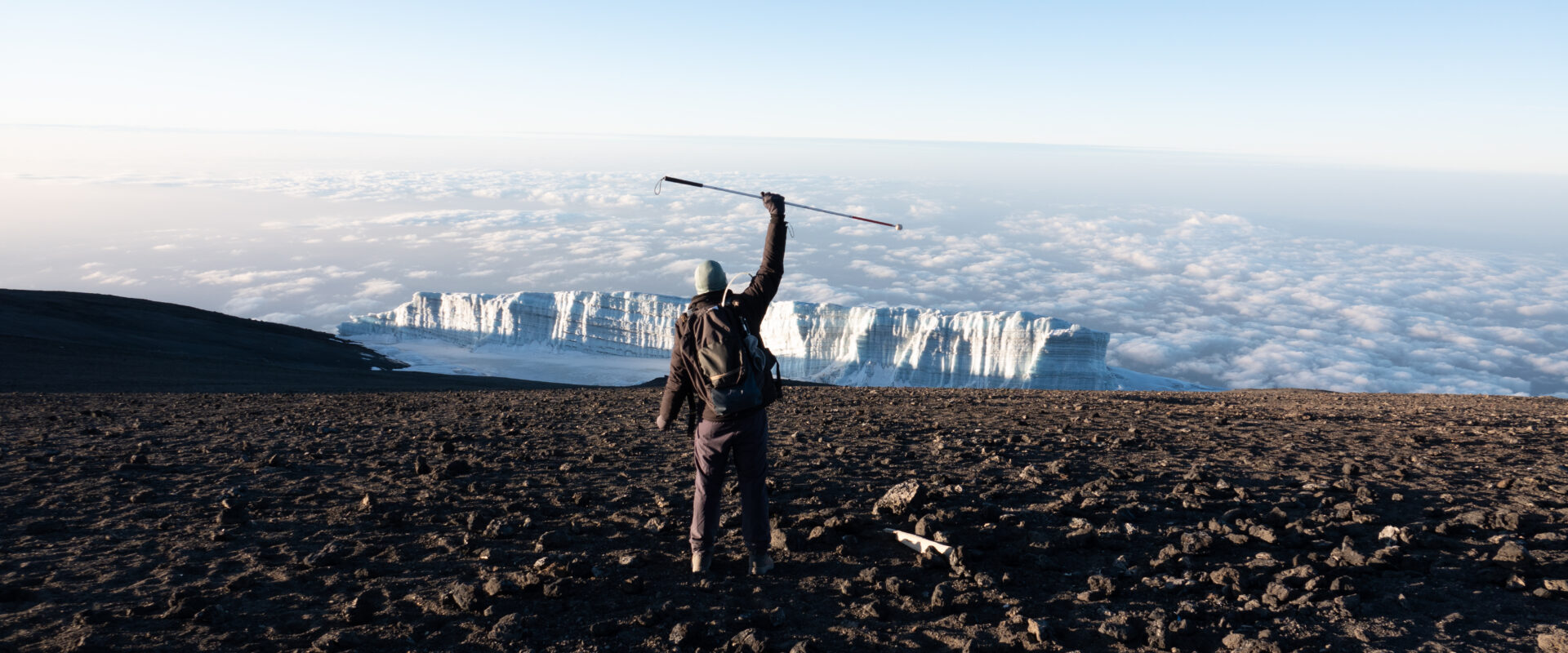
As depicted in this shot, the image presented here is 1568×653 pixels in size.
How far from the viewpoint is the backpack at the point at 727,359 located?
4566mm

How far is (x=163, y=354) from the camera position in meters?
23.8

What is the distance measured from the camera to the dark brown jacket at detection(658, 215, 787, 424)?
4719 mm

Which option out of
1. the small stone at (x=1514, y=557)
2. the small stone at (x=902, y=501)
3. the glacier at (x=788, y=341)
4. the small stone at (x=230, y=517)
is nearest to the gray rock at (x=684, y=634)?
the small stone at (x=902, y=501)

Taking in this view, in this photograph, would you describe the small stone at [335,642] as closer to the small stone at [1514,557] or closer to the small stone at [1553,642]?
the small stone at [1553,642]

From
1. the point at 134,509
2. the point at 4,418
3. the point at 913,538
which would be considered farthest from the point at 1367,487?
the point at 4,418

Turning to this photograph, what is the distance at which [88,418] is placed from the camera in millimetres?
10594

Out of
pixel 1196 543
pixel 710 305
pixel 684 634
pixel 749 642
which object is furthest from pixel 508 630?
pixel 1196 543

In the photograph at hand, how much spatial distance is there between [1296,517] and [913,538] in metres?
3.08

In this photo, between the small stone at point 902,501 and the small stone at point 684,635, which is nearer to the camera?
the small stone at point 684,635

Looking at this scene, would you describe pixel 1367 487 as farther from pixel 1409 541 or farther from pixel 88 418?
pixel 88 418

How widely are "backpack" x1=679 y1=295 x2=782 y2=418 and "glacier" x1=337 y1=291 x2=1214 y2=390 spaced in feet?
172

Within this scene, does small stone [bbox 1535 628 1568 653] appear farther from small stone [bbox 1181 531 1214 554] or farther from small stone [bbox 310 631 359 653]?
small stone [bbox 310 631 359 653]

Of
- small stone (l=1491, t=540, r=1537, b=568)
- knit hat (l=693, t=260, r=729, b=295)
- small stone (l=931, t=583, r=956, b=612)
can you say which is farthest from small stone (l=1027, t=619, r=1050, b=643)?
small stone (l=1491, t=540, r=1537, b=568)

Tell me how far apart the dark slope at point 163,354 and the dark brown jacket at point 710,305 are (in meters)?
16.5
